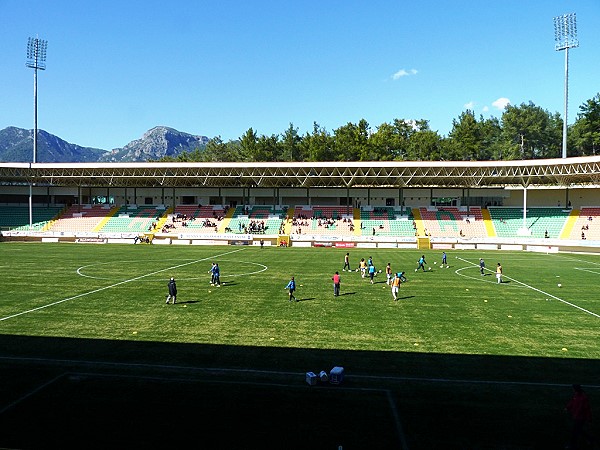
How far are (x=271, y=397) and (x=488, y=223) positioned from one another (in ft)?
195

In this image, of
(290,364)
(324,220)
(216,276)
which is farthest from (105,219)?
(290,364)

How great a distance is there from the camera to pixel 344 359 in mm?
14328

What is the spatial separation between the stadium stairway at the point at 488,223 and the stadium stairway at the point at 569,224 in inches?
313

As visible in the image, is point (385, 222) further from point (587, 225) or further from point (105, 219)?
point (105, 219)

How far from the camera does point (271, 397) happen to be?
11.6 m

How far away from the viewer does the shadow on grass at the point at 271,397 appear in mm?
9609

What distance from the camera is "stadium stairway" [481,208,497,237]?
201 feet

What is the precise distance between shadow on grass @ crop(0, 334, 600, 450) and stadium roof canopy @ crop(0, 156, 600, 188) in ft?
155

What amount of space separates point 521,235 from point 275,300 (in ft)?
152

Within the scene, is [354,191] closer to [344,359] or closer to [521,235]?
[521,235]

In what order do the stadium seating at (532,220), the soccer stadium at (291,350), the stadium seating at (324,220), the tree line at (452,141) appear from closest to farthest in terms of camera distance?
the soccer stadium at (291,350), the stadium seating at (532,220), the stadium seating at (324,220), the tree line at (452,141)

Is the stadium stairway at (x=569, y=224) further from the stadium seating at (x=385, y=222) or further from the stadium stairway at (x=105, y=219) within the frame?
the stadium stairway at (x=105, y=219)

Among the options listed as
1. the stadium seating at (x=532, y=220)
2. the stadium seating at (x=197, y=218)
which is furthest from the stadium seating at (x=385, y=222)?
the stadium seating at (x=197, y=218)

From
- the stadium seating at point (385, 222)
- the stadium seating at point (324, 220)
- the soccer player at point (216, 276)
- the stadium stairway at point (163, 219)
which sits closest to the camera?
the soccer player at point (216, 276)
